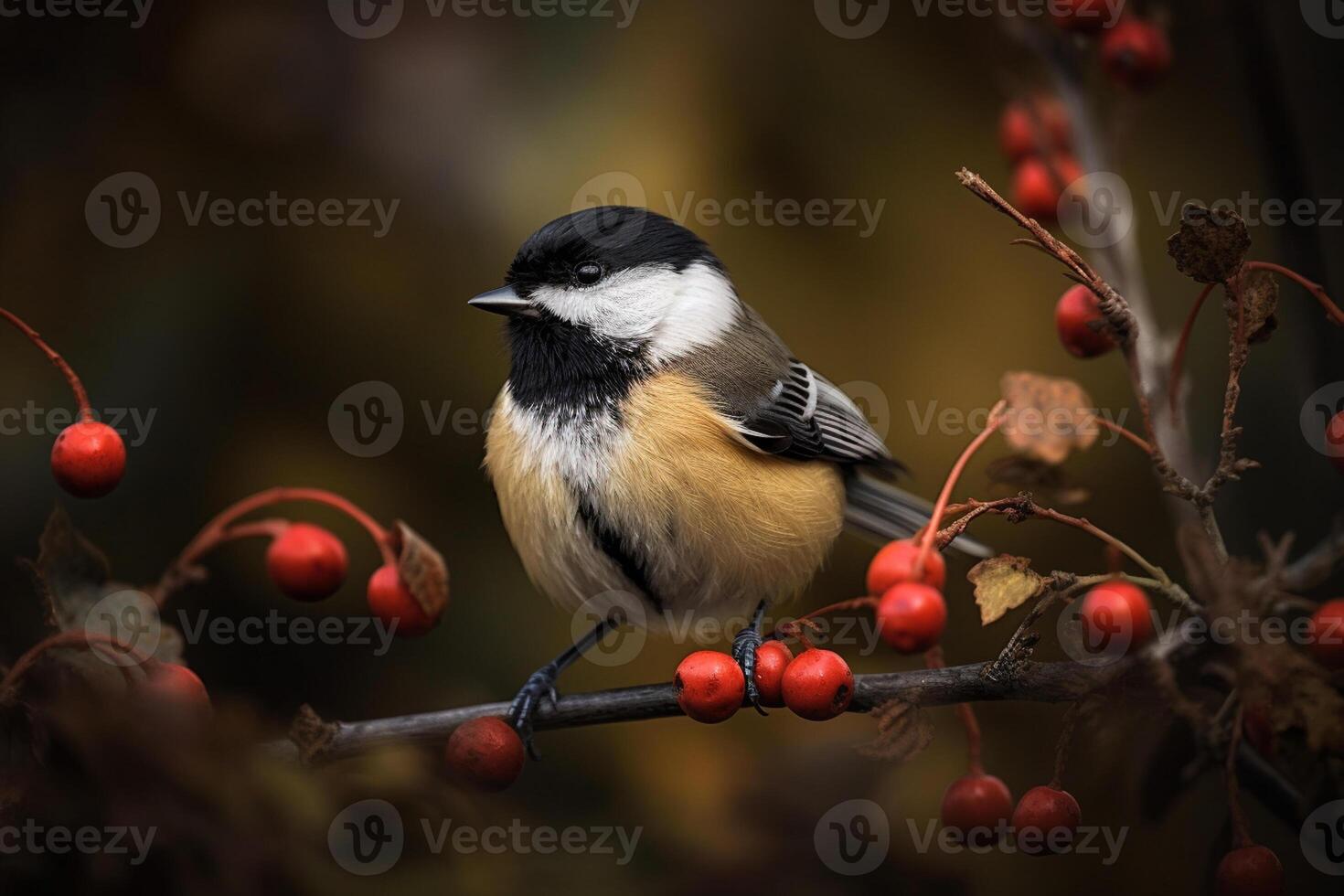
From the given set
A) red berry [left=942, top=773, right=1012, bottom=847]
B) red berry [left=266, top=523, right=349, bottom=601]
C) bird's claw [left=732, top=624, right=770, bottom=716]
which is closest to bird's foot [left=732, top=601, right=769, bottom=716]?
bird's claw [left=732, top=624, right=770, bottom=716]

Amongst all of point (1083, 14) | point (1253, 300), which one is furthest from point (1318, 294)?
point (1083, 14)

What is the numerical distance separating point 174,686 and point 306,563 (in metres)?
0.20

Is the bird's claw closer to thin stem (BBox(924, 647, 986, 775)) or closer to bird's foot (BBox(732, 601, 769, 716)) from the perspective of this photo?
bird's foot (BBox(732, 601, 769, 716))

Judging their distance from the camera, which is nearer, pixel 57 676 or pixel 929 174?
pixel 57 676

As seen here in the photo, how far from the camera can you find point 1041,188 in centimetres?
154

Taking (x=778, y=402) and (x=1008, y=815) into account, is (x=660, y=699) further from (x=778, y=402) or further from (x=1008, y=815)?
(x=778, y=402)

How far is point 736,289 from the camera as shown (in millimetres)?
1648

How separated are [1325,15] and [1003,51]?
48 centimetres

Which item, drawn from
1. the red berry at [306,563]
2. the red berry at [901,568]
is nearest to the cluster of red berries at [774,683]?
the red berry at [901,568]

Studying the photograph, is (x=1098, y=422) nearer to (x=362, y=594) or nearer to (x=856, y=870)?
(x=856, y=870)

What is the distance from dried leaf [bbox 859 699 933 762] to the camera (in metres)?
0.92

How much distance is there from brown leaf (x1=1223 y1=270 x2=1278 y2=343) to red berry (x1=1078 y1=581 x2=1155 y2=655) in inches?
8.7

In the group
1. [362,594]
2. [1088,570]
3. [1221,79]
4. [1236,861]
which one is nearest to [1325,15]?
[1221,79]

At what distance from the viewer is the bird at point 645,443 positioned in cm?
136
